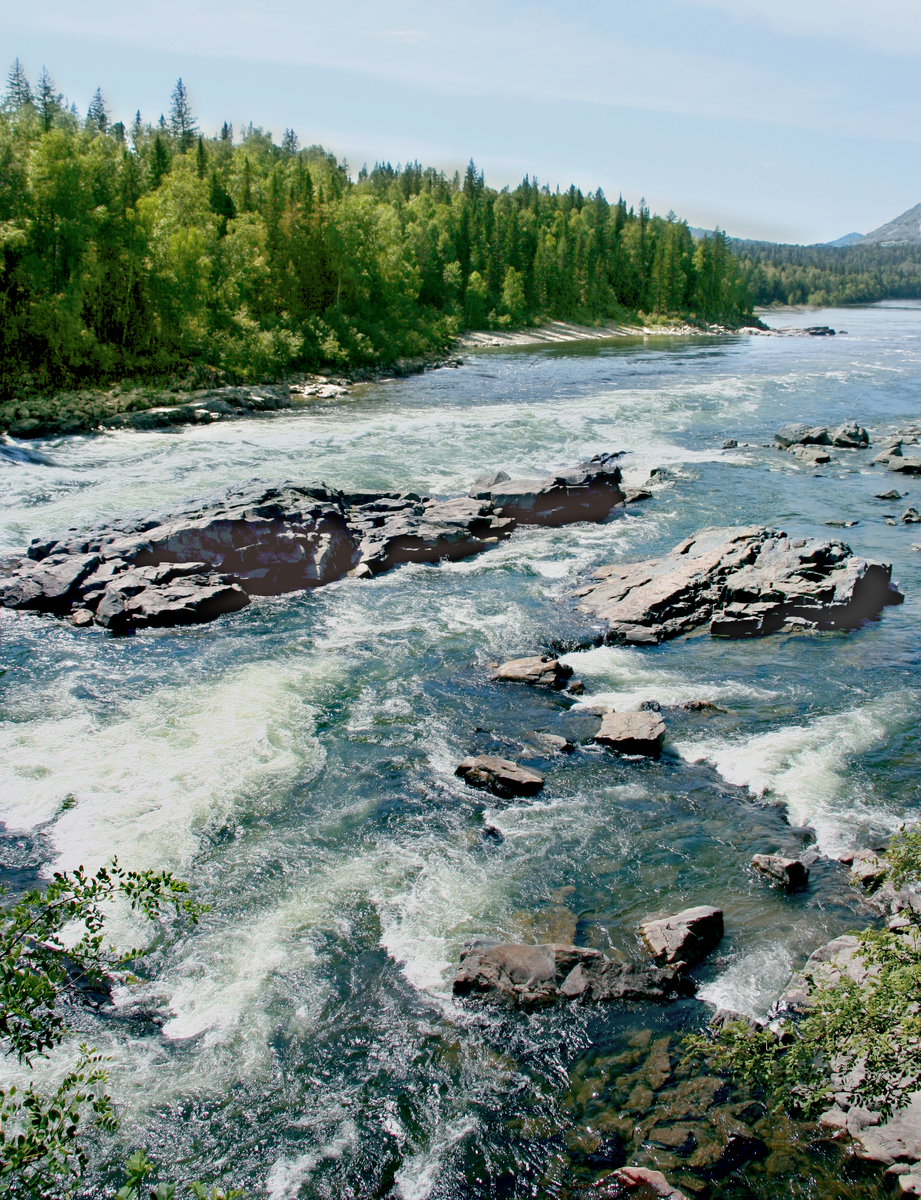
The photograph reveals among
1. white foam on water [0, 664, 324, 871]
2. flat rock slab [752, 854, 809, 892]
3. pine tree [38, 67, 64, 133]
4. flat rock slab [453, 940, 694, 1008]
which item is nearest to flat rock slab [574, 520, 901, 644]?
flat rock slab [752, 854, 809, 892]

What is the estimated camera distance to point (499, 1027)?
8.85 m

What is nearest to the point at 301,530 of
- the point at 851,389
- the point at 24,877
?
the point at 24,877

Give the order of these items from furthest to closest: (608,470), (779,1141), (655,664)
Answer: (608,470)
(655,664)
(779,1141)

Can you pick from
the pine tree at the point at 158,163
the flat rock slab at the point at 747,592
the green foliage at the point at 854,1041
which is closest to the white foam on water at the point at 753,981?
the green foliage at the point at 854,1041

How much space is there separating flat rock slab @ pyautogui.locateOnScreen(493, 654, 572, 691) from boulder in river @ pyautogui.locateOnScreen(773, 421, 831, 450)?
26.6m

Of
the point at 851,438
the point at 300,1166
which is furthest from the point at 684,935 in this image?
the point at 851,438

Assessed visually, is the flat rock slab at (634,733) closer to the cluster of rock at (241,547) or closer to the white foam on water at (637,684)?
the white foam on water at (637,684)

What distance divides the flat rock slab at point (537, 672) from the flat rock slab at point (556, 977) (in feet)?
24.9

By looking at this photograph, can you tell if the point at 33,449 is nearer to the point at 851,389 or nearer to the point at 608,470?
the point at 608,470

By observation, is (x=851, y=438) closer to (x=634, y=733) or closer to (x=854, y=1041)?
(x=634, y=733)

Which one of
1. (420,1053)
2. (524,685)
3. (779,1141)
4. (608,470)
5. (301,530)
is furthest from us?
(608,470)

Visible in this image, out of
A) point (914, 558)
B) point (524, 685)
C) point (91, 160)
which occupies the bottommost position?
point (524, 685)

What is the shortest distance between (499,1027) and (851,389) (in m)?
57.3

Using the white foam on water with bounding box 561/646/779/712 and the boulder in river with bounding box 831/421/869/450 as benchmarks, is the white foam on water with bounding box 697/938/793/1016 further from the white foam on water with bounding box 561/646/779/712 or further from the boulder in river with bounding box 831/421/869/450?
the boulder in river with bounding box 831/421/869/450
